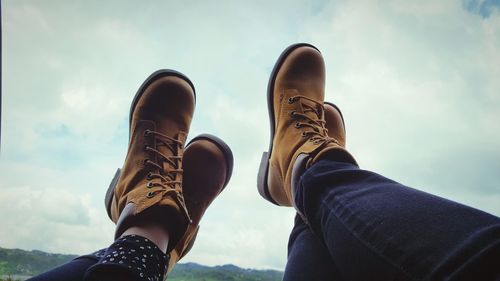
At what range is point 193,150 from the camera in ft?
4.55

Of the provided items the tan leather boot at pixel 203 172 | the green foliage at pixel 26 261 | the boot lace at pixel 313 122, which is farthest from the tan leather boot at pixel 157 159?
the boot lace at pixel 313 122

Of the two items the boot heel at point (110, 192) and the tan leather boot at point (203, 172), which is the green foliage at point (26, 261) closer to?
the boot heel at point (110, 192)

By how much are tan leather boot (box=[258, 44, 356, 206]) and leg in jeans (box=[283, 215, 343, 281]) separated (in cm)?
15

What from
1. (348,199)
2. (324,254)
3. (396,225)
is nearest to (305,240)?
(324,254)

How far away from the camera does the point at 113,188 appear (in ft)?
3.90

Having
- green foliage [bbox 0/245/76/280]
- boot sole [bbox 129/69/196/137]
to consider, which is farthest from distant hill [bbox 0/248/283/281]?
boot sole [bbox 129/69/196/137]

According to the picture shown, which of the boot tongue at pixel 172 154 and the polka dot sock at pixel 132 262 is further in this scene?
the boot tongue at pixel 172 154

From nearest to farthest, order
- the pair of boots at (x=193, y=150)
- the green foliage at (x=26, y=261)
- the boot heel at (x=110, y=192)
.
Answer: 1. the pair of boots at (x=193, y=150)
2. the green foliage at (x=26, y=261)
3. the boot heel at (x=110, y=192)

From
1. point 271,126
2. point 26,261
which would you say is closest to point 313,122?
point 271,126

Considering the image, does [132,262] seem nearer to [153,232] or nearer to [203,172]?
[153,232]

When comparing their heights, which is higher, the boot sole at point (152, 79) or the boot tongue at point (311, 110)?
the boot sole at point (152, 79)

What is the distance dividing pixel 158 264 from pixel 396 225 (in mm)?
472

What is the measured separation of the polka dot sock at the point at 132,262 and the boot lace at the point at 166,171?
17cm

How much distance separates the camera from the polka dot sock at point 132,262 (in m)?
0.66
